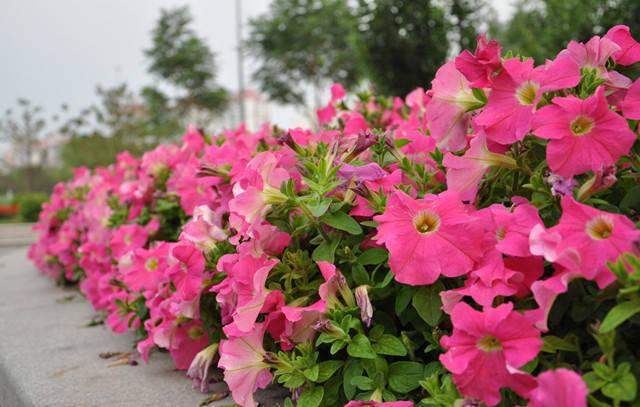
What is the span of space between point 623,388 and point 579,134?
1.44 ft

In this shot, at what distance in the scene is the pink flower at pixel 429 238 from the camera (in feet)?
3.14

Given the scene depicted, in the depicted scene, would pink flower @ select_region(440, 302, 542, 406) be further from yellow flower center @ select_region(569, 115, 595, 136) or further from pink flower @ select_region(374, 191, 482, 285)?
yellow flower center @ select_region(569, 115, 595, 136)

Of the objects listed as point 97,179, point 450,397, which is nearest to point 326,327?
point 450,397

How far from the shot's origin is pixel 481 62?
3.23 feet

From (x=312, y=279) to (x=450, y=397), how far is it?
50cm

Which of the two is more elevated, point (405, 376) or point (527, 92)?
point (527, 92)

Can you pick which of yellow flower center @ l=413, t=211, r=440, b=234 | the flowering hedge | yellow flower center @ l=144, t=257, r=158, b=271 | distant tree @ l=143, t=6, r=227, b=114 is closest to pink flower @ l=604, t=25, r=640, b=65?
the flowering hedge

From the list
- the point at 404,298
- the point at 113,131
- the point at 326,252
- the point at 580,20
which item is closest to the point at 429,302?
the point at 404,298

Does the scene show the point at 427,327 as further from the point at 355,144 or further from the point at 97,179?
the point at 97,179

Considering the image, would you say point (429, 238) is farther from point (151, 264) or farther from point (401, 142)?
point (151, 264)

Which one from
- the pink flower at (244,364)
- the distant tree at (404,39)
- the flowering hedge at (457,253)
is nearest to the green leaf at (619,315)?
the flowering hedge at (457,253)

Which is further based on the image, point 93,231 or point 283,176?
point 93,231

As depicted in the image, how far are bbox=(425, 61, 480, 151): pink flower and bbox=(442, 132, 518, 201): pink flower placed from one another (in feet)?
A: 0.17

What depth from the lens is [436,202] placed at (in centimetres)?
99
